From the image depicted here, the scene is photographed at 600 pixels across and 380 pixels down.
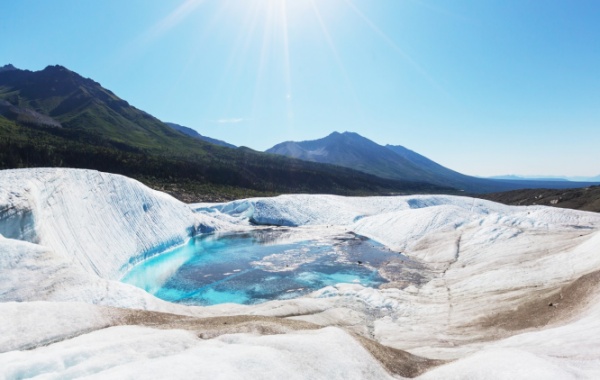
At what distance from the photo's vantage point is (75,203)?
32750 millimetres

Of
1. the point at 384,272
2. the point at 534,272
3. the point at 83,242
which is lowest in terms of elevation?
the point at 384,272

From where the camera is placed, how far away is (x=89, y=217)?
110ft

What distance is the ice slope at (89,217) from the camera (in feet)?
80.9

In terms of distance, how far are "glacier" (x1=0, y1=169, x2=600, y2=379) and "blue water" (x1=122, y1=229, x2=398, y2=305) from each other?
9.25ft

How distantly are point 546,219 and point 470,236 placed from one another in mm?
8376

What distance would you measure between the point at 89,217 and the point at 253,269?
18102 mm

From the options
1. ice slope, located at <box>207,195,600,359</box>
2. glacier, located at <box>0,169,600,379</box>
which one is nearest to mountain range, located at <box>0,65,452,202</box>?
glacier, located at <box>0,169,600,379</box>

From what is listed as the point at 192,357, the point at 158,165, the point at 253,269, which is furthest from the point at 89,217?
the point at 158,165

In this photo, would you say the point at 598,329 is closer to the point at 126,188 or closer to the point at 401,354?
the point at 401,354

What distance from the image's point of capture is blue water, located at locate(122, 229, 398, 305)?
30328mm

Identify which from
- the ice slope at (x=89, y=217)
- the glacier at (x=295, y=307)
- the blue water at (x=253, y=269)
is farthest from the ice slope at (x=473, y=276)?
the ice slope at (x=89, y=217)

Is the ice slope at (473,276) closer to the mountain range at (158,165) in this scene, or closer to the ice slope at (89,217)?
the ice slope at (89,217)

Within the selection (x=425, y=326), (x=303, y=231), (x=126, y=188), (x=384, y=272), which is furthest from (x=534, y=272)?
(x=126, y=188)

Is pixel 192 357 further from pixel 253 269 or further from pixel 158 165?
pixel 158 165
